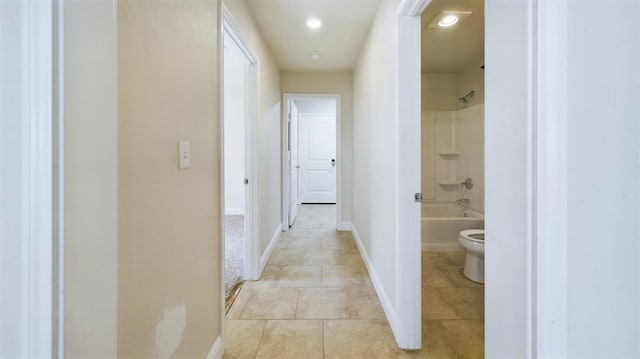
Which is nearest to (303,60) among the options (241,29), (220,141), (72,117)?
(241,29)

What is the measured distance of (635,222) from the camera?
502 mm

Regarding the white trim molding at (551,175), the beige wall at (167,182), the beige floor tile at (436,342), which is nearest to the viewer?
the white trim molding at (551,175)

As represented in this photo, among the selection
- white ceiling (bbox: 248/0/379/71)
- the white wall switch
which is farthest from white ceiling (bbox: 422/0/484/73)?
the white wall switch

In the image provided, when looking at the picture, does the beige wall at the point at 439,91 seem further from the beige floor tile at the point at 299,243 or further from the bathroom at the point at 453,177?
the beige floor tile at the point at 299,243

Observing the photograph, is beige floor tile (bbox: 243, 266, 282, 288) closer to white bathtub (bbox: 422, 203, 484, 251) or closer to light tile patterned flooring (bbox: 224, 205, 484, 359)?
light tile patterned flooring (bbox: 224, 205, 484, 359)

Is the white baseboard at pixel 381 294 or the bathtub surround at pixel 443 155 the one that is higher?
the bathtub surround at pixel 443 155

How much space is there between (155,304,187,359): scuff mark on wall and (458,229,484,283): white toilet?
2261 mm

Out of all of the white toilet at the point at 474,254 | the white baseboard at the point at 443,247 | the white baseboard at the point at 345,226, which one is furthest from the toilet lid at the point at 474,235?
the white baseboard at the point at 345,226

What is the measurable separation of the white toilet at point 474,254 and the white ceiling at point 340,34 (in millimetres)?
1957

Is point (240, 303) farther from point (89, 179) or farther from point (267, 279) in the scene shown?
point (89, 179)

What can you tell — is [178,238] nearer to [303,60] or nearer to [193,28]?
[193,28]

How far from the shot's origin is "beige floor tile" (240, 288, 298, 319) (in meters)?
1.98

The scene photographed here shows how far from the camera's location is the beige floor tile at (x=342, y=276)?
2.47m
